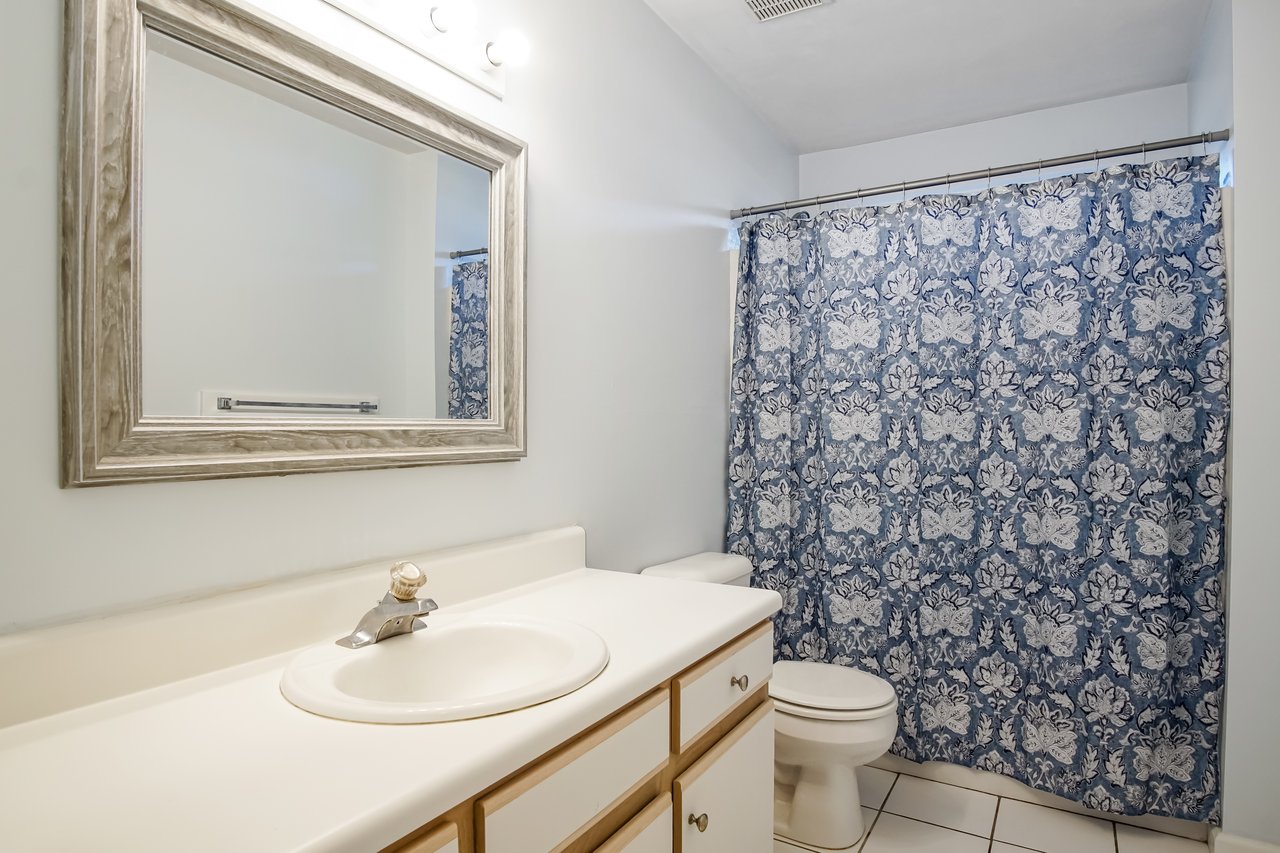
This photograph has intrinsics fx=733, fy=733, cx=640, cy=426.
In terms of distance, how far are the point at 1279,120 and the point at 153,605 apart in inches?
104

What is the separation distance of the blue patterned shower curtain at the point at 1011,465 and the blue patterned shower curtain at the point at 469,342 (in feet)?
4.23

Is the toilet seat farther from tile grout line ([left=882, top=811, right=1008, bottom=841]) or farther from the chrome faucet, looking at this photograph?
the chrome faucet

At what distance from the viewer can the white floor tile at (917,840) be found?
2.02m

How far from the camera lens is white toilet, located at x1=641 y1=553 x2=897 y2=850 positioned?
1.99 m

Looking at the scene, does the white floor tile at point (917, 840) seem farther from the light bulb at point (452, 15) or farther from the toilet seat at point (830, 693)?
the light bulb at point (452, 15)

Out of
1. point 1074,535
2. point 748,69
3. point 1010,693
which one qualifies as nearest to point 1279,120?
point 1074,535

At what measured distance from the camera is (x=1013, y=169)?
225 centimetres

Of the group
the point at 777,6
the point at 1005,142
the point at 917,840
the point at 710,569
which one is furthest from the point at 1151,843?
the point at 777,6

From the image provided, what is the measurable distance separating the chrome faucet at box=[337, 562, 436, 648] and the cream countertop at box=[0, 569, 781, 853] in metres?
0.11

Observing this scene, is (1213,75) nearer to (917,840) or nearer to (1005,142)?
(1005,142)

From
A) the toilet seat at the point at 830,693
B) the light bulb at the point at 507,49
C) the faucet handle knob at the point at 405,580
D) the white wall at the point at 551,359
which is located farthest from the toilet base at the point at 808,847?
the light bulb at the point at 507,49

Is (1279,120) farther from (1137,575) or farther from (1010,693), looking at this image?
(1010,693)

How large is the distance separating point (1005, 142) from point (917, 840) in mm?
2571

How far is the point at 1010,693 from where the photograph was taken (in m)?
2.24
